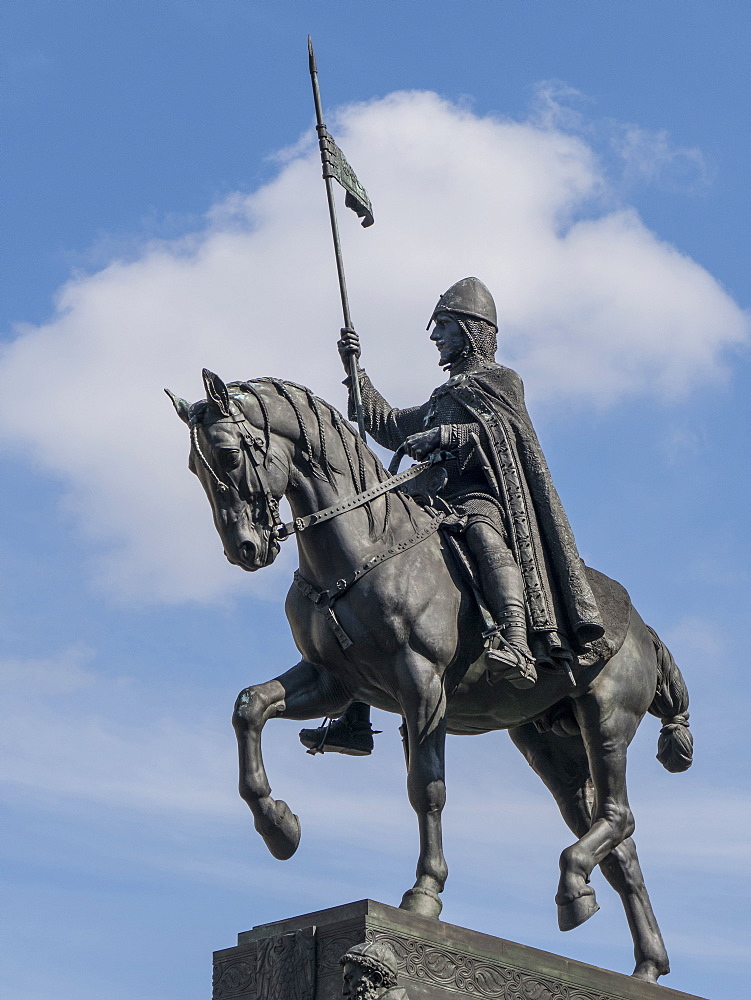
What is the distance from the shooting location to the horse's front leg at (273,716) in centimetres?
1292

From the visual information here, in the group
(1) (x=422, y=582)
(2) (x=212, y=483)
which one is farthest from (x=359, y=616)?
(2) (x=212, y=483)

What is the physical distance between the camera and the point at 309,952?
39.2ft

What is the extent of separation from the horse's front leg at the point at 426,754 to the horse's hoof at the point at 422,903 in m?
0.17

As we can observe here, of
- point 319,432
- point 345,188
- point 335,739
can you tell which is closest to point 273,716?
point 335,739

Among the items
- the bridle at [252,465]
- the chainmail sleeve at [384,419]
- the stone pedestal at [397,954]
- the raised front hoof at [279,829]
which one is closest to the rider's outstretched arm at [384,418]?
the chainmail sleeve at [384,419]

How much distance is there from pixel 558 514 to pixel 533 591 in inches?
35.0

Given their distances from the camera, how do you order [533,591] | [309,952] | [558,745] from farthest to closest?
[558,745] < [533,591] < [309,952]

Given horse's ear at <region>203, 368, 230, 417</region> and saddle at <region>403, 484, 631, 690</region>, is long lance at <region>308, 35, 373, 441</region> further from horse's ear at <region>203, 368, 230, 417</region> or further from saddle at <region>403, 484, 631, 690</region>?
horse's ear at <region>203, 368, 230, 417</region>

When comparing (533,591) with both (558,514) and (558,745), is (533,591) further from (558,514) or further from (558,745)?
(558,745)

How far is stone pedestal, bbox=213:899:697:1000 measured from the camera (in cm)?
1185

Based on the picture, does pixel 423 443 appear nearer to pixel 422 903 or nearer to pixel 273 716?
pixel 273 716

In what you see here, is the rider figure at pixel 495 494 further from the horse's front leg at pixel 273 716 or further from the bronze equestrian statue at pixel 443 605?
the horse's front leg at pixel 273 716

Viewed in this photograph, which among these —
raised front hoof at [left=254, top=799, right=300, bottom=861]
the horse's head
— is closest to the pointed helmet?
the horse's head

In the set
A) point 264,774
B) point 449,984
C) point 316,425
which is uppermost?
point 316,425
